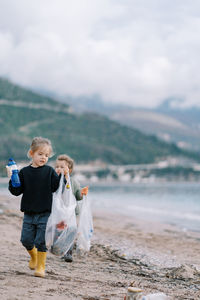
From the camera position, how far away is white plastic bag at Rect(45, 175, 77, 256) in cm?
491

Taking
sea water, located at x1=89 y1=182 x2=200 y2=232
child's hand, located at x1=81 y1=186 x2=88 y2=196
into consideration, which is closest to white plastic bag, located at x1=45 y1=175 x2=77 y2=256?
child's hand, located at x1=81 y1=186 x2=88 y2=196

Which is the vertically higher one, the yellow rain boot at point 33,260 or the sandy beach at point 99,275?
the yellow rain boot at point 33,260

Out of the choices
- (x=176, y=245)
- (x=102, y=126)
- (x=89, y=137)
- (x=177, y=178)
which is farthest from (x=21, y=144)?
(x=176, y=245)

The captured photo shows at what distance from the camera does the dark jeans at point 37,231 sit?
4.86 metres

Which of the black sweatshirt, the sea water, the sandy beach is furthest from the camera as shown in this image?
the sea water

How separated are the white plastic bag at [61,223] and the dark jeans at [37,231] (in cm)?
5

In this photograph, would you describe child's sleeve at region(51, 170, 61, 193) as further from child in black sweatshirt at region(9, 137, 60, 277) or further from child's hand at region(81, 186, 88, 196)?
child's hand at region(81, 186, 88, 196)

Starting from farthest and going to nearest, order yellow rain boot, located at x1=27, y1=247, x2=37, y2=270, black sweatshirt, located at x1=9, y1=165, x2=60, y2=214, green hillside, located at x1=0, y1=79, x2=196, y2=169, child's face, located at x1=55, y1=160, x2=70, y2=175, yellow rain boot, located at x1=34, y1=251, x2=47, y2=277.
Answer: green hillside, located at x1=0, y1=79, x2=196, y2=169 < child's face, located at x1=55, y1=160, x2=70, y2=175 < yellow rain boot, located at x1=27, y1=247, x2=37, y2=270 < black sweatshirt, located at x1=9, y1=165, x2=60, y2=214 < yellow rain boot, located at x1=34, y1=251, x2=47, y2=277

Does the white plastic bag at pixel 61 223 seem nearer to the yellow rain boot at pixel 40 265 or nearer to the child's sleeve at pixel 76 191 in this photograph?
the yellow rain boot at pixel 40 265

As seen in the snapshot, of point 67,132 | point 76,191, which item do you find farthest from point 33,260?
point 67,132

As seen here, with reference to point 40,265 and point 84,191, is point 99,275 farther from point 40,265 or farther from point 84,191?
point 84,191

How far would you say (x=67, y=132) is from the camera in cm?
11669

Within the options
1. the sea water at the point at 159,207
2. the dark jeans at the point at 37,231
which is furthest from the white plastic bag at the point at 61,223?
the sea water at the point at 159,207

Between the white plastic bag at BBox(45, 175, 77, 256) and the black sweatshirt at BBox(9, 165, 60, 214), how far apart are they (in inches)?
4.7
